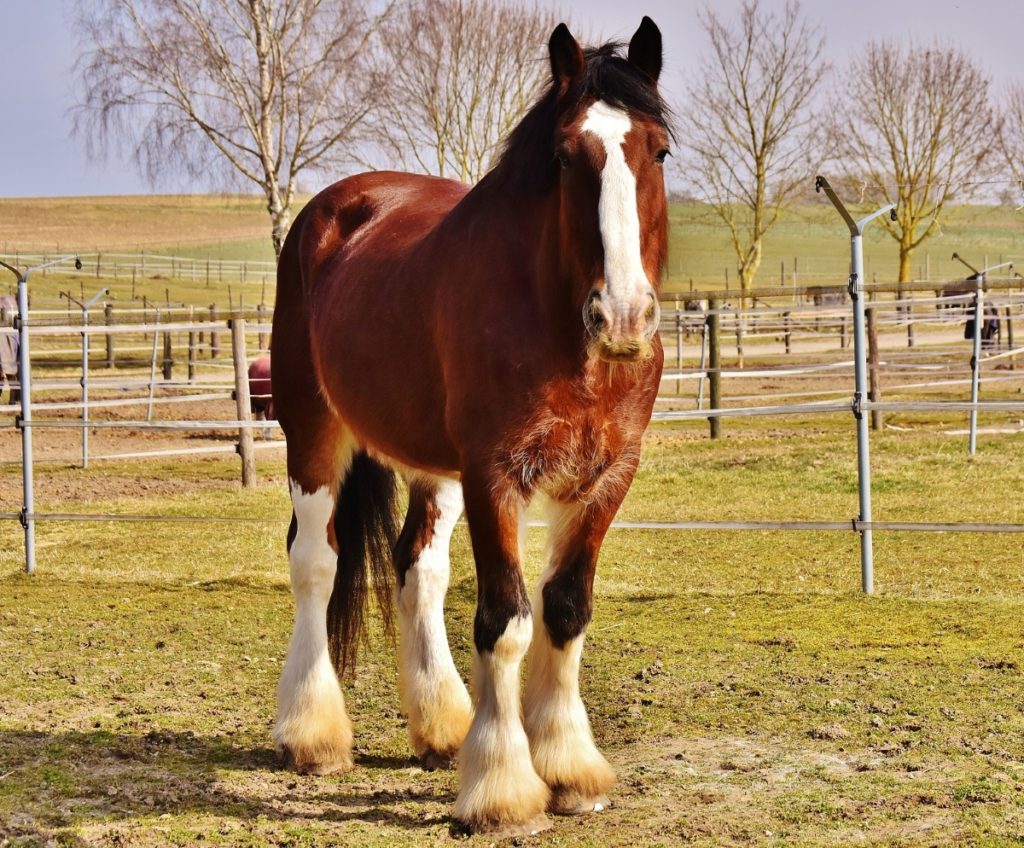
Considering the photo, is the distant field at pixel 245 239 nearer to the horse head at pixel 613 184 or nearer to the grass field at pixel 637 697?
the grass field at pixel 637 697

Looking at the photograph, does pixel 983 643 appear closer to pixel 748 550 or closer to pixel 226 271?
pixel 748 550

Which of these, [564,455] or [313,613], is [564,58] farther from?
[313,613]

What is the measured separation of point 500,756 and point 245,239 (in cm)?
6679

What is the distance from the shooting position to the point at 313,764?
365 cm

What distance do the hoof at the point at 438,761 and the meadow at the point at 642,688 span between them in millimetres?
39

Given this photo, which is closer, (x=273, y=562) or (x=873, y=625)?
(x=873, y=625)

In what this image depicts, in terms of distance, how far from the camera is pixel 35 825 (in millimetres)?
3061

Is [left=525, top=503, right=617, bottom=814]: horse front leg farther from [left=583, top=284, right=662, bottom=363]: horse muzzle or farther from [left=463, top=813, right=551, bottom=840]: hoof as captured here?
[left=583, top=284, right=662, bottom=363]: horse muzzle

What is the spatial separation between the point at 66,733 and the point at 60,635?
5.03 feet

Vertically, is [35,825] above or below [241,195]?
below

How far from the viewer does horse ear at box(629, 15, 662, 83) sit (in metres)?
3.02

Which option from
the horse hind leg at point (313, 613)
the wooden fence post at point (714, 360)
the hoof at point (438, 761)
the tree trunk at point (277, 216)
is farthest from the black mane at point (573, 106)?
the tree trunk at point (277, 216)

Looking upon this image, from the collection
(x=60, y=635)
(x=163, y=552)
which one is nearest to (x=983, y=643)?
(x=60, y=635)

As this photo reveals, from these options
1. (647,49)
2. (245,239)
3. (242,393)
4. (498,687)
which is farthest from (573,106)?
(245,239)
